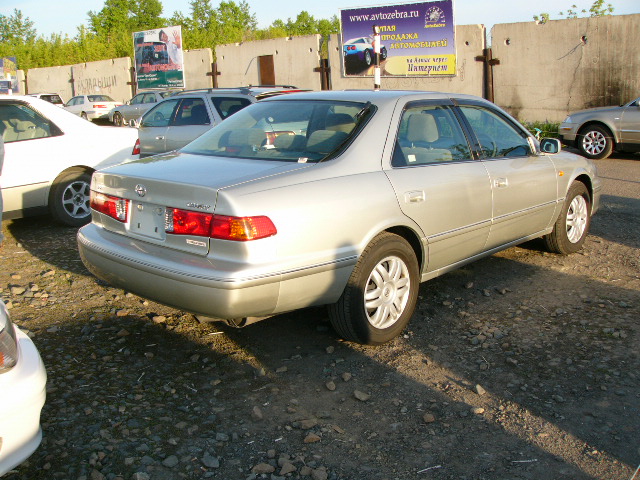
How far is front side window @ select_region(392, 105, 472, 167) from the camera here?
4.58m

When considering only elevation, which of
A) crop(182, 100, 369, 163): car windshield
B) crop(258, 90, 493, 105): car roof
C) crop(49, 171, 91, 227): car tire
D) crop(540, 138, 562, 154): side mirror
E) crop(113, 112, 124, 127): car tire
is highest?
crop(113, 112, 124, 127): car tire

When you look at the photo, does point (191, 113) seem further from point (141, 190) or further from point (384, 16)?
point (384, 16)

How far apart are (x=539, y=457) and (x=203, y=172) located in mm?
2388

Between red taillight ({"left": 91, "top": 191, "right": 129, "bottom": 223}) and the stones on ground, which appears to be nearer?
the stones on ground

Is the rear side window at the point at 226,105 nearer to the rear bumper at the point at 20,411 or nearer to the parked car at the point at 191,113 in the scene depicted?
the parked car at the point at 191,113

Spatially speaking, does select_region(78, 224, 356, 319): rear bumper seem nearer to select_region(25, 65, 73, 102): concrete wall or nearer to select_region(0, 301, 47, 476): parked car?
select_region(0, 301, 47, 476): parked car

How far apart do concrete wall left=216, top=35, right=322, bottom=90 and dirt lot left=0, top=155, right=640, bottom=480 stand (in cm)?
1842

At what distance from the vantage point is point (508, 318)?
4.86 m

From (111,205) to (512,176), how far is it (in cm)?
305

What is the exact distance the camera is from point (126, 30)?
62.3m

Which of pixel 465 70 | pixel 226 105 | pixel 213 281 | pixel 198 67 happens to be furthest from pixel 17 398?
pixel 198 67

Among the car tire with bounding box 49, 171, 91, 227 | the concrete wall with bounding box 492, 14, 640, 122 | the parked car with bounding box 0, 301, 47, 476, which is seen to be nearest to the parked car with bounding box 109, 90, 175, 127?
the concrete wall with bounding box 492, 14, 640, 122

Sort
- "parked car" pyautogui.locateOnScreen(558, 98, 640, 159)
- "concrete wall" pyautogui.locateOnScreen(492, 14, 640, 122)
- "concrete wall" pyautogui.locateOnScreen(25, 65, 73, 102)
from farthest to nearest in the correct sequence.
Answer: "concrete wall" pyautogui.locateOnScreen(25, 65, 73, 102) < "concrete wall" pyautogui.locateOnScreen(492, 14, 640, 122) < "parked car" pyautogui.locateOnScreen(558, 98, 640, 159)

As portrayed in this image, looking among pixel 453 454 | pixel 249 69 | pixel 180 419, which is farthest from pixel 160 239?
pixel 249 69
